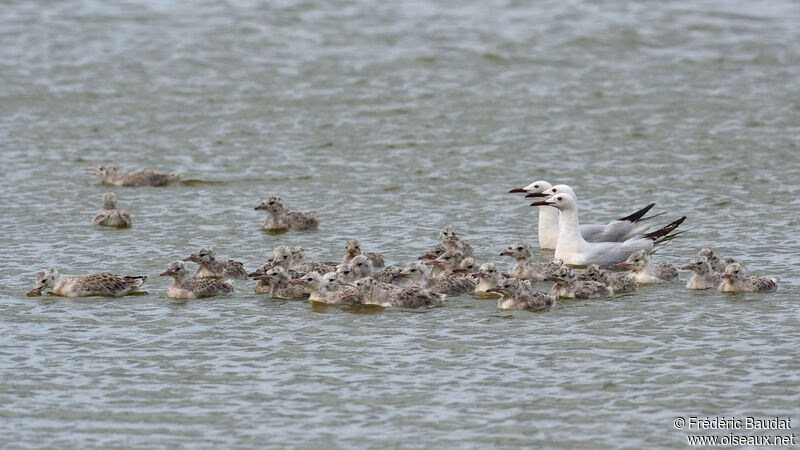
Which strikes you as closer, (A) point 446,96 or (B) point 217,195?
Result: (B) point 217,195

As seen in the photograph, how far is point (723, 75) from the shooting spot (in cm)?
2514

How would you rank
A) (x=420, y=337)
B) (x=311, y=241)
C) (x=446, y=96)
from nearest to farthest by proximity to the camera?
(x=420, y=337), (x=311, y=241), (x=446, y=96)

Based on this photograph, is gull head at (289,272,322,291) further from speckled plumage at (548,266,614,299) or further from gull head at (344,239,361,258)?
speckled plumage at (548,266,614,299)

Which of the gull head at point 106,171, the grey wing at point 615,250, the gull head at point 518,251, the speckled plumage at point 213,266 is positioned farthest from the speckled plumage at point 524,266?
the gull head at point 106,171

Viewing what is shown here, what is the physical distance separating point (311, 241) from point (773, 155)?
735 cm

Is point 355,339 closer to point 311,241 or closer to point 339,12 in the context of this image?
point 311,241

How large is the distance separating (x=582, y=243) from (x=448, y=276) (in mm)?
2154

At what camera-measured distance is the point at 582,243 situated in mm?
15555

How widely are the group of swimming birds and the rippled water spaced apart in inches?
7.7

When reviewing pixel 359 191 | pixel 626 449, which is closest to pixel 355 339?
pixel 626 449

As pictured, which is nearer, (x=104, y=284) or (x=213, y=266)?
(x=104, y=284)

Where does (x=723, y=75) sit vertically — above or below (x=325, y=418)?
above

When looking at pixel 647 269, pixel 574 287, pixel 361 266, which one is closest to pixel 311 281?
pixel 361 266

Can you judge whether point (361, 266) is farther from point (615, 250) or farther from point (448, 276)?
point (615, 250)
